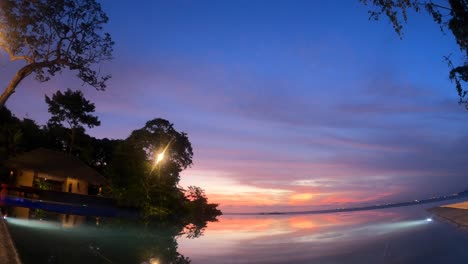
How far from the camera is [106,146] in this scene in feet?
198

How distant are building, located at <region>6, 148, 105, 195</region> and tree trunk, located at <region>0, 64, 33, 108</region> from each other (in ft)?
53.8

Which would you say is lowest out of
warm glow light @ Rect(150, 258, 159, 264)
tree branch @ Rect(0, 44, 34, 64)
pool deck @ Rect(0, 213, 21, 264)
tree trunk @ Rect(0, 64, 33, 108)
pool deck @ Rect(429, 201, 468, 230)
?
warm glow light @ Rect(150, 258, 159, 264)

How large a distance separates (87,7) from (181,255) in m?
17.4

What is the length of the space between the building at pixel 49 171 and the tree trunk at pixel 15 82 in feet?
53.8

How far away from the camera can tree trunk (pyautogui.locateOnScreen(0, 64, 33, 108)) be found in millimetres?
20453

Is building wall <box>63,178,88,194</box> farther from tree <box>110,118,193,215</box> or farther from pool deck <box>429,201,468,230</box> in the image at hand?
pool deck <box>429,201,468,230</box>

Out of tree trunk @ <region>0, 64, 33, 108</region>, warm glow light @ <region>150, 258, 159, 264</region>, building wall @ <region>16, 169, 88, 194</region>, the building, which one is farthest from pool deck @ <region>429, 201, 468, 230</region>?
building wall @ <region>16, 169, 88, 194</region>

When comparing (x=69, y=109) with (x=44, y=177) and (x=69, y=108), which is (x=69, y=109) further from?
(x=44, y=177)

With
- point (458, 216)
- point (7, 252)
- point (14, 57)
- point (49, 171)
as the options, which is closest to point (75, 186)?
point (49, 171)

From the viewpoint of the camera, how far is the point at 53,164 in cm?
3819

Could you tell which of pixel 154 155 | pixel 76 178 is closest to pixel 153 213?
pixel 154 155

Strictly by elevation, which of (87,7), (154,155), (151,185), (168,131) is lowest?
(151,185)

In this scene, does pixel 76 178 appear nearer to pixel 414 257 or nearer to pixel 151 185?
pixel 151 185

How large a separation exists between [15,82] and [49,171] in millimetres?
19208
